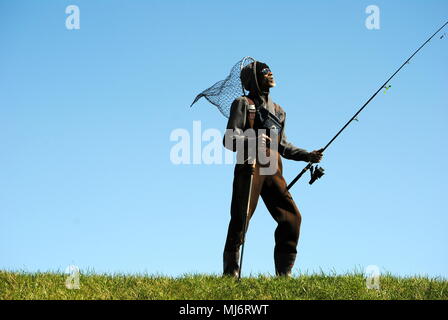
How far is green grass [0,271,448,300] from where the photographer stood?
7707mm

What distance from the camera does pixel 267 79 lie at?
8852 millimetres

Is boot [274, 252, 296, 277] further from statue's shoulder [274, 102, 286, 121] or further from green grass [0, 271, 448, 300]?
statue's shoulder [274, 102, 286, 121]

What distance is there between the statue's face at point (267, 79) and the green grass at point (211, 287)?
8.34ft

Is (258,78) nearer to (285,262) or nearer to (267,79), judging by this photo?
(267,79)

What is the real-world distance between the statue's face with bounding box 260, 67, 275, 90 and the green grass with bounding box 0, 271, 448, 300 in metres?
2.54

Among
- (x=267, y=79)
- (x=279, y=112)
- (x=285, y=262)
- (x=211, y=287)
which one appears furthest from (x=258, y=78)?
(x=211, y=287)

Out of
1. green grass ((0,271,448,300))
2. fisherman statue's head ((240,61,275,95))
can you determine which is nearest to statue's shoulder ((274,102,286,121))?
fisherman statue's head ((240,61,275,95))

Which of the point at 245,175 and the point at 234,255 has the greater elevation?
the point at 245,175

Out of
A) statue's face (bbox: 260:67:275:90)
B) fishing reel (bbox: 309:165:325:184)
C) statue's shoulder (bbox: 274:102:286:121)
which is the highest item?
statue's face (bbox: 260:67:275:90)
